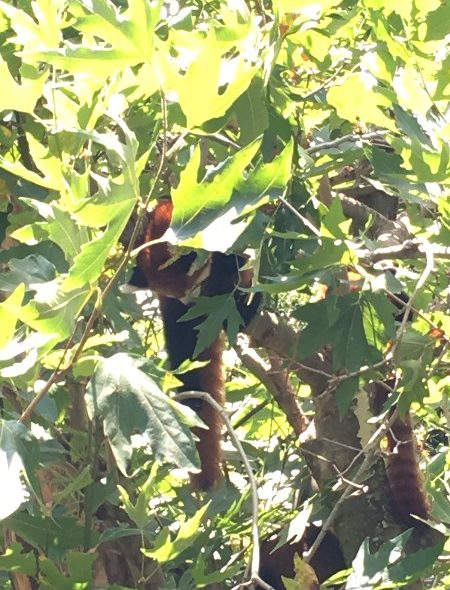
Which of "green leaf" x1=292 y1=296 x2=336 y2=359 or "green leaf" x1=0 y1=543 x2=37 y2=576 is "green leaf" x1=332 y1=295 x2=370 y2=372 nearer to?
"green leaf" x1=292 y1=296 x2=336 y2=359

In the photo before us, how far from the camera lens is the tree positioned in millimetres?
1021

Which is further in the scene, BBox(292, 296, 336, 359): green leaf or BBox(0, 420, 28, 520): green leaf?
BBox(292, 296, 336, 359): green leaf

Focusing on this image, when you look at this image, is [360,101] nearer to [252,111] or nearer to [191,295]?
[252,111]

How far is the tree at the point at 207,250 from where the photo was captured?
1021mm

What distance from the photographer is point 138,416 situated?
42.5 inches

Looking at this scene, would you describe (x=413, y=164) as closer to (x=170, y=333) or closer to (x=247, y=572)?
(x=247, y=572)

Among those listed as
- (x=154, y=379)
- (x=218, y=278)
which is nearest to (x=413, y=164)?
(x=154, y=379)

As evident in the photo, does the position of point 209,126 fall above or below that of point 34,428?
above

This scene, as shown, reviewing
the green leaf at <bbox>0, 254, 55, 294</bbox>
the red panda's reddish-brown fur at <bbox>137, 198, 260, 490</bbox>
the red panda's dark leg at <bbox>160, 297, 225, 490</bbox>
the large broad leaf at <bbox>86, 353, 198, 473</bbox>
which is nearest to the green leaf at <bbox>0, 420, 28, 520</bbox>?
the large broad leaf at <bbox>86, 353, 198, 473</bbox>

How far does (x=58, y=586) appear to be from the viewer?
1.34m

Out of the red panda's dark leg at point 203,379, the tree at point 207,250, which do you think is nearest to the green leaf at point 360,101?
the tree at point 207,250

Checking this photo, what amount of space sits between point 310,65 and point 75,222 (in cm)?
102

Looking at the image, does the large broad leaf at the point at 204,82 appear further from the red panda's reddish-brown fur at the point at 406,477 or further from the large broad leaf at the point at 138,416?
the red panda's reddish-brown fur at the point at 406,477

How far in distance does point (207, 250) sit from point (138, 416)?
0.69ft
